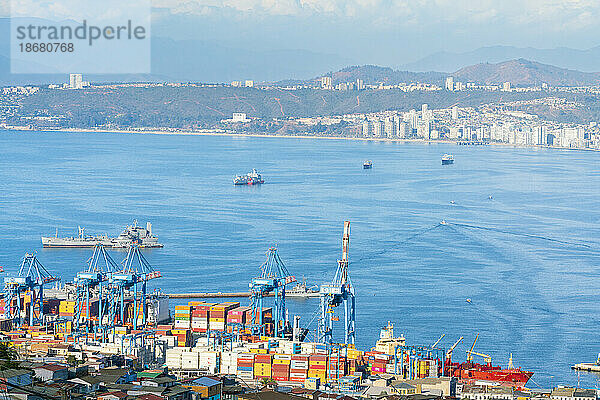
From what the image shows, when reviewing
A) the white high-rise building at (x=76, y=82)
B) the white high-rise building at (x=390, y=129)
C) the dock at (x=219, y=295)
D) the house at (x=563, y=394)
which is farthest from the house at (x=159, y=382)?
the white high-rise building at (x=76, y=82)

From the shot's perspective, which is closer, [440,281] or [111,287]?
[111,287]

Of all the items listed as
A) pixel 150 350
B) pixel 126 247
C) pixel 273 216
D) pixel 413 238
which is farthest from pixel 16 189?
pixel 150 350

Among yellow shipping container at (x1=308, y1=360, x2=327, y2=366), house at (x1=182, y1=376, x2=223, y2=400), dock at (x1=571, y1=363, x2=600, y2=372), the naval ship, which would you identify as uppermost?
house at (x1=182, y1=376, x2=223, y2=400)

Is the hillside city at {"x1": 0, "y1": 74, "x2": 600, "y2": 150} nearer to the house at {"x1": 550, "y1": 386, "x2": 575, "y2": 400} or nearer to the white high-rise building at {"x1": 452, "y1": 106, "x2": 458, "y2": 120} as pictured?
the white high-rise building at {"x1": 452, "y1": 106, "x2": 458, "y2": 120}

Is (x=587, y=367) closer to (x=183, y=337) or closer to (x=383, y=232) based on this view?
(x=183, y=337)

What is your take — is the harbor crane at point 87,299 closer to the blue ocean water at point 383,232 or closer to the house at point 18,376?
the blue ocean water at point 383,232

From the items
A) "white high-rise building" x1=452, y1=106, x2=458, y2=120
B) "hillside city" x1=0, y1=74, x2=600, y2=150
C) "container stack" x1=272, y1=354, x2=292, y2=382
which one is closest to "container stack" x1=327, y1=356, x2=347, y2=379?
"container stack" x1=272, y1=354, x2=292, y2=382

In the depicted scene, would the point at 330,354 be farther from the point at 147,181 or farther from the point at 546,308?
the point at 147,181
